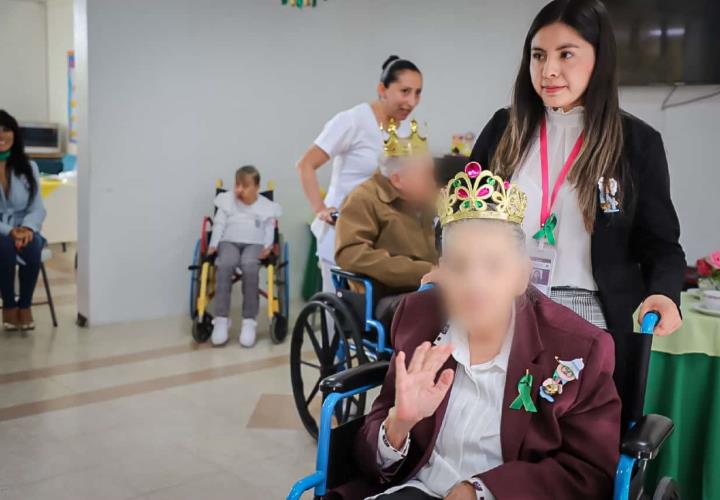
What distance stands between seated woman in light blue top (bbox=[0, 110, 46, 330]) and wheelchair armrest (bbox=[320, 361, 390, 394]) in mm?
3489

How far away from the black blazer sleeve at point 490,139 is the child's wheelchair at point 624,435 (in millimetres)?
517

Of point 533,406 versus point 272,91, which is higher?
point 272,91

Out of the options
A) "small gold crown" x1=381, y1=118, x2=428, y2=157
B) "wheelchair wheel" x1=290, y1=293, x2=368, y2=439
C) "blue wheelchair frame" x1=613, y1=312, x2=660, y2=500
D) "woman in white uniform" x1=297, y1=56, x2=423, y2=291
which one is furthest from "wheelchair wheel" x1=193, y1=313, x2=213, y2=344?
"blue wheelchair frame" x1=613, y1=312, x2=660, y2=500

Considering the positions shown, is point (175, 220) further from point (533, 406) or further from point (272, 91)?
point (533, 406)

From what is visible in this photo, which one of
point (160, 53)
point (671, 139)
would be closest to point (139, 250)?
point (160, 53)

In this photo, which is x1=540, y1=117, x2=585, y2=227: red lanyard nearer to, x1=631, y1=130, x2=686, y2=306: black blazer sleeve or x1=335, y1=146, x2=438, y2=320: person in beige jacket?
x1=631, y1=130, x2=686, y2=306: black blazer sleeve

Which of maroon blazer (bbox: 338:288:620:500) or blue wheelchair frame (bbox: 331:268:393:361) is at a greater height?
maroon blazer (bbox: 338:288:620:500)

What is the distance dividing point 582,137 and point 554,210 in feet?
0.54

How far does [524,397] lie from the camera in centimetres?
148

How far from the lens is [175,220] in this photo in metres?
5.23

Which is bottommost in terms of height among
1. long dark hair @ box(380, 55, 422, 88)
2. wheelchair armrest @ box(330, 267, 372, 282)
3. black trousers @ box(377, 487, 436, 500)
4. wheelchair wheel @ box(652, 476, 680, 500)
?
black trousers @ box(377, 487, 436, 500)

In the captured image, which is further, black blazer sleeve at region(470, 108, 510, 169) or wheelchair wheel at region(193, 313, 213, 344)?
wheelchair wheel at region(193, 313, 213, 344)

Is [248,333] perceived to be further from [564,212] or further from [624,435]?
[624,435]

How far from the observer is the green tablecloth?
2338 millimetres
